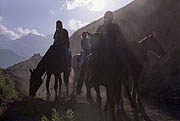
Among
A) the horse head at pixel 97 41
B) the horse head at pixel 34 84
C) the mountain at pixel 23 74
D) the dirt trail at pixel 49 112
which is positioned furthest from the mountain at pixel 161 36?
the mountain at pixel 23 74

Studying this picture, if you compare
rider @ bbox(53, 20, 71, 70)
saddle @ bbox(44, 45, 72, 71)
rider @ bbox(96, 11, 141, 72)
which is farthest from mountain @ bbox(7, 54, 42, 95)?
rider @ bbox(96, 11, 141, 72)

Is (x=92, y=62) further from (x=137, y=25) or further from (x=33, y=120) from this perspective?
(x=137, y=25)

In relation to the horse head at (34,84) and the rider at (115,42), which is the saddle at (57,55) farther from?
the rider at (115,42)

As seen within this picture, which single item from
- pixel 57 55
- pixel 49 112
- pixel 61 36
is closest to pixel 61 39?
pixel 61 36

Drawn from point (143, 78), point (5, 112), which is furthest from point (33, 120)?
point (143, 78)

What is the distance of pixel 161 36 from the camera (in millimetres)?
23547

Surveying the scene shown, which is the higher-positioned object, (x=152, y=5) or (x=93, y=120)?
(x=152, y=5)

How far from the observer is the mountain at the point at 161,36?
15003 mm

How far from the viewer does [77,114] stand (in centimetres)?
802

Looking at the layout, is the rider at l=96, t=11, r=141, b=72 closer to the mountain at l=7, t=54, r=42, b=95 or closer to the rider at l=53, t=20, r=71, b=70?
the rider at l=53, t=20, r=71, b=70

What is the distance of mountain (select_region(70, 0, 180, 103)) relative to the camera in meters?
15.0

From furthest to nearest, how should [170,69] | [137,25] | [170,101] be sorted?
[137,25]
[170,69]
[170,101]

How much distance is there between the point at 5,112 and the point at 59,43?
14.8 ft

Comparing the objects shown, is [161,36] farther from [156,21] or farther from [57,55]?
[57,55]
